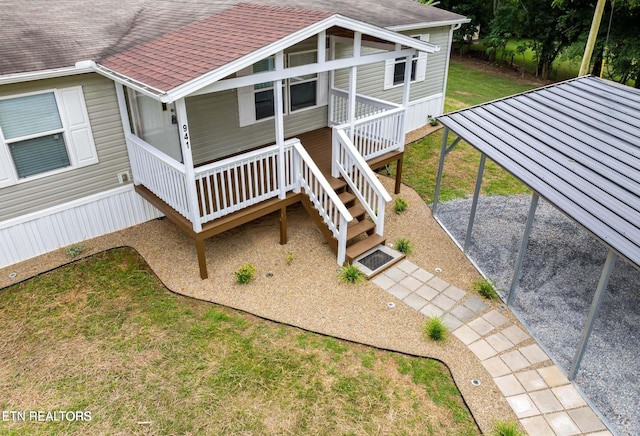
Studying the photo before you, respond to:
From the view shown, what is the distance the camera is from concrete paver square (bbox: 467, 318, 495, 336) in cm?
700

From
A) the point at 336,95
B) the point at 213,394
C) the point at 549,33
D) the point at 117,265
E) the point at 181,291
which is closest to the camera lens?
the point at 213,394

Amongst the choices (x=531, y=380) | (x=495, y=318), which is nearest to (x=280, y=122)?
(x=495, y=318)

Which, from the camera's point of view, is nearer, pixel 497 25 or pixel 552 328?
pixel 552 328

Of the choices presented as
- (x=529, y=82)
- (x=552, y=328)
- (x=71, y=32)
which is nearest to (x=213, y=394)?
(x=552, y=328)

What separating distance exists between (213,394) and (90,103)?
5417mm

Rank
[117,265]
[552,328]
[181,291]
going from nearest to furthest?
[552,328], [181,291], [117,265]

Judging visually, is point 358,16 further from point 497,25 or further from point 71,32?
point 497,25

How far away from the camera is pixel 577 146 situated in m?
7.25

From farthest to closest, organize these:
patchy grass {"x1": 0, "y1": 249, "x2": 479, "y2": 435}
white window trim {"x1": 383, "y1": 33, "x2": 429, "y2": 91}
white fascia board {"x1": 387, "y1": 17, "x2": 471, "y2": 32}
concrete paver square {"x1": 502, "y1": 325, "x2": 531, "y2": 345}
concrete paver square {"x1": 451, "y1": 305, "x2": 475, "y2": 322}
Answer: white window trim {"x1": 383, "y1": 33, "x2": 429, "y2": 91}
white fascia board {"x1": 387, "y1": 17, "x2": 471, "y2": 32}
concrete paver square {"x1": 451, "y1": 305, "x2": 475, "y2": 322}
concrete paver square {"x1": 502, "y1": 325, "x2": 531, "y2": 345}
patchy grass {"x1": 0, "y1": 249, "x2": 479, "y2": 435}

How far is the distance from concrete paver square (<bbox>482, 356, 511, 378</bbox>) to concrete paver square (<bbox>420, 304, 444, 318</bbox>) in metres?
1.10

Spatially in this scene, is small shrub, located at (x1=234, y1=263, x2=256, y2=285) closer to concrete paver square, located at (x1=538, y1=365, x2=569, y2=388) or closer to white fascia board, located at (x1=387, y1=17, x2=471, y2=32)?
concrete paver square, located at (x1=538, y1=365, x2=569, y2=388)

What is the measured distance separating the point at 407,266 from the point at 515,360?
2556 millimetres

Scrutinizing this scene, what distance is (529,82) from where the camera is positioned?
79.2 ft

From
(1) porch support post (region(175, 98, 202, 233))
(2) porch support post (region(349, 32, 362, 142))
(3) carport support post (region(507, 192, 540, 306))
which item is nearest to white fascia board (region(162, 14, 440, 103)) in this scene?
(2) porch support post (region(349, 32, 362, 142))
